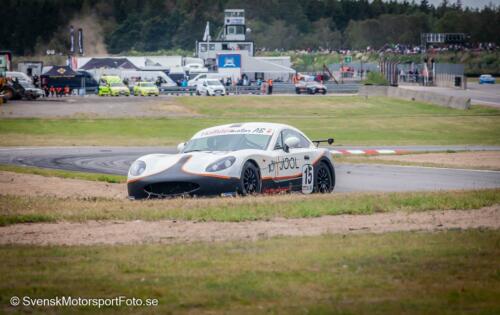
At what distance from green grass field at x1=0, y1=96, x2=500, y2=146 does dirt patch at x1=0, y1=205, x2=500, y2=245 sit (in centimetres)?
2238

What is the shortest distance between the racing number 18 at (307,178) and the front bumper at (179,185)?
1875mm

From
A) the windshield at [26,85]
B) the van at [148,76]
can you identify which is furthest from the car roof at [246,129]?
the van at [148,76]

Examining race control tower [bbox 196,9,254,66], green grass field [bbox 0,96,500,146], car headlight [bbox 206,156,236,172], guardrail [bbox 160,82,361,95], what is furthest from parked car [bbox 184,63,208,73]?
car headlight [bbox 206,156,236,172]

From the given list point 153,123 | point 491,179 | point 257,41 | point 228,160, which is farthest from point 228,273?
point 257,41

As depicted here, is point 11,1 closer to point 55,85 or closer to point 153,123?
point 55,85

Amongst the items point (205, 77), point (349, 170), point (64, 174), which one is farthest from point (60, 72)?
point (349, 170)

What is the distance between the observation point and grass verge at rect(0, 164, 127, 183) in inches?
760

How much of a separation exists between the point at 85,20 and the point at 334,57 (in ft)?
128

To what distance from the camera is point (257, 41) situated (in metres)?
167

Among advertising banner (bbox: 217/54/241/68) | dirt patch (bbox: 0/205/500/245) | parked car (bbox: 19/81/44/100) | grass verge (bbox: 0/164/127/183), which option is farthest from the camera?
advertising banner (bbox: 217/54/241/68)

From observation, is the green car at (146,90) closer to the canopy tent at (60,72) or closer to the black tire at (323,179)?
the canopy tent at (60,72)

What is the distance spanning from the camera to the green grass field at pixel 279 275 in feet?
23.1

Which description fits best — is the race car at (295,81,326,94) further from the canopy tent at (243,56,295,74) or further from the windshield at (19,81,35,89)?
the canopy tent at (243,56,295,74)

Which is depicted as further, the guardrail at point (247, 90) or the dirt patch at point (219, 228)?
the guardrail at point (247, 90)
